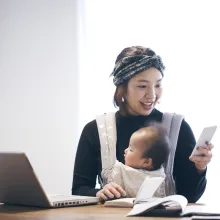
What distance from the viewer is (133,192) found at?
5.87 ft

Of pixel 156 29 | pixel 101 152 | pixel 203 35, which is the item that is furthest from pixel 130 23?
pixel 101 152

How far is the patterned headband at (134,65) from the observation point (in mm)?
2172

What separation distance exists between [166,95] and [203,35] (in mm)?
384

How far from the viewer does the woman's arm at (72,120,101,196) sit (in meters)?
2.20

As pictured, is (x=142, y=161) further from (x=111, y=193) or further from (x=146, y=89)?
(x=146, y=89)

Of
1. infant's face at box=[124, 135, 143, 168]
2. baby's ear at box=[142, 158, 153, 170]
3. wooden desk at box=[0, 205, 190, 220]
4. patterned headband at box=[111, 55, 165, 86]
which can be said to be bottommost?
wooden desk at box=[0, 205, 190, 220]

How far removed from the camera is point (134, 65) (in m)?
2.18

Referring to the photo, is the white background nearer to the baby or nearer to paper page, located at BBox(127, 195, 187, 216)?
the baby

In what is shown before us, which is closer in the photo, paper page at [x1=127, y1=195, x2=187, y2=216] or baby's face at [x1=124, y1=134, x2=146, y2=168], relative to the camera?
paper page at [x1=127, y1=195, x2=187, y2=216]

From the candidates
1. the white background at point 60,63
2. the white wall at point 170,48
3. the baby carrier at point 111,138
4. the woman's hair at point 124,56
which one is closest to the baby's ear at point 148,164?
the baby carrier at point 111,138

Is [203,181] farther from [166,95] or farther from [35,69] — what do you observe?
[35,69]

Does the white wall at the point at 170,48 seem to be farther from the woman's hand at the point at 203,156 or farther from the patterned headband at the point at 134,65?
the woman's hand at the point at 203,156

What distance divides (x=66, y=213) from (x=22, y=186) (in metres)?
0.18

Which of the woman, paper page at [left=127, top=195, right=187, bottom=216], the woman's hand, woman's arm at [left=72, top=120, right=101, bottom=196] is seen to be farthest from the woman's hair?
paper page at [left=127, top=195, right=187, bottom=216]
